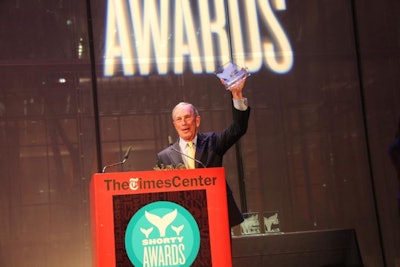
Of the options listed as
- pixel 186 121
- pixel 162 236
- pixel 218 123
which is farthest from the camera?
pixel 218 123

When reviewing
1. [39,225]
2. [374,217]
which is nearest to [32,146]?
[39,225]

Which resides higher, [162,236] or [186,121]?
[186,121]

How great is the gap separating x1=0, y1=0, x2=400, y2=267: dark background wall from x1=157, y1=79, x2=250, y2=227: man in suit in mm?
1268

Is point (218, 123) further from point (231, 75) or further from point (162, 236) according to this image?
point (162, 236)

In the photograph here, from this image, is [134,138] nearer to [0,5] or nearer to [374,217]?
[0,5]

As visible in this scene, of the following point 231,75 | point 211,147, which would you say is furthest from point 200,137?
point 231,75

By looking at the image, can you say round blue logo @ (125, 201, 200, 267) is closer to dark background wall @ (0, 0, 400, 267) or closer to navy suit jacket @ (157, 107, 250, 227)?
navy suit jacket @ (157, 107, 250, 227)

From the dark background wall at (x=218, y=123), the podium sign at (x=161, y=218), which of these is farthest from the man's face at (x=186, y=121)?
the dark background wall at (x=218, y=123)

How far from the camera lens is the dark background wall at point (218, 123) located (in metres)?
4.79

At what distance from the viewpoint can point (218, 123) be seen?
510 cm

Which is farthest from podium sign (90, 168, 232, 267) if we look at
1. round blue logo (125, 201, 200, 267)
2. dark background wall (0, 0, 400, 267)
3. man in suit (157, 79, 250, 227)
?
dark background wall (0, 0, 400, 267)

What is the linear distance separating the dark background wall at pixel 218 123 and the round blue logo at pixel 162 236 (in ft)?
8.19

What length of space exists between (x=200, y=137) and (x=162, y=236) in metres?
1.41

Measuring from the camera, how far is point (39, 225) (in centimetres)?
475
